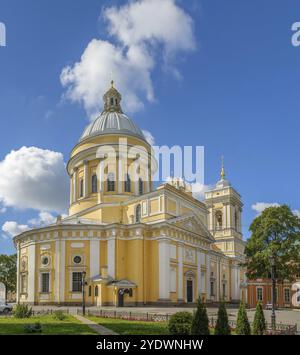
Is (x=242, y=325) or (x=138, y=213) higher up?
(x=138, y=213)

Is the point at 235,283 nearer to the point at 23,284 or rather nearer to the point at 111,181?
the point at 111,181

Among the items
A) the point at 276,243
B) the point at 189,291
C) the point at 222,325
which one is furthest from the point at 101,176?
the point at 222,325

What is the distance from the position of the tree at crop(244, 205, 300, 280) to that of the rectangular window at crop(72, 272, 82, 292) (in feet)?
53.8

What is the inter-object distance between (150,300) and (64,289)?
8.46 m

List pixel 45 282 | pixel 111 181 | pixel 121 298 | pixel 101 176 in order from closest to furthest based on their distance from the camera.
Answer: pixel 121 298, pixel 45 282, pixel 101 176, pixel 111 181

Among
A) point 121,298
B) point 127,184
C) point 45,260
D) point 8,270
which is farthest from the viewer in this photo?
point 8,270

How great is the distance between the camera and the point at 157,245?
45688 mm

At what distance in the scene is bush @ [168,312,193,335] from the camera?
19.0 meters

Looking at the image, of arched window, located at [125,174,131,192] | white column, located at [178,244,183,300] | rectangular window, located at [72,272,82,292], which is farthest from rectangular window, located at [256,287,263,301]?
rectangular window, located at [72,272,82,292]

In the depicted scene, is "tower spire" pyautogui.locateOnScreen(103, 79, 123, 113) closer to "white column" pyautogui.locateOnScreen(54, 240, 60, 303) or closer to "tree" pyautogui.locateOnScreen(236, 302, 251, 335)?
"white column" pyautogui.locateOnScreen(54, 240, 60, 303)

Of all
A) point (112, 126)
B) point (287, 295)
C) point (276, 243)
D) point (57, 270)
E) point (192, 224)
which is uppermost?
point (112, 126)

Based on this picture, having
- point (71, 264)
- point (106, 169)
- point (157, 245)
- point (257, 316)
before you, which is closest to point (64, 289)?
point (71, 264)

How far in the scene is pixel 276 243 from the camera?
4250 cm

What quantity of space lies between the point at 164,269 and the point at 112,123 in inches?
789
